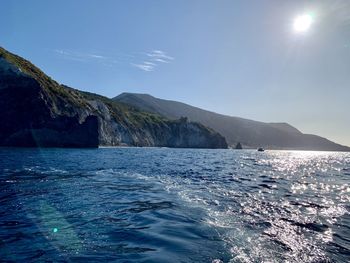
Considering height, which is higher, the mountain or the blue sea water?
the mountain

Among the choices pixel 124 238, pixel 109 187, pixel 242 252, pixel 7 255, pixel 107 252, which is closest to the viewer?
pixel 7 255

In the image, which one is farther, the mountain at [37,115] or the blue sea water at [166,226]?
the mountain at [37,115]

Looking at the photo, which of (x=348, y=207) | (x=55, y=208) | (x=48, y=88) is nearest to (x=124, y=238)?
(x=55, y=208)

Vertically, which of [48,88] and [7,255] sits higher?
[48,88]

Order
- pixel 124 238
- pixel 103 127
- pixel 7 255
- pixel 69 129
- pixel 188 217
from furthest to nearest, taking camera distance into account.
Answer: pixel 103 127, pixel 69 129, pixel 188 217, pixel 124 238, pixel 7 255

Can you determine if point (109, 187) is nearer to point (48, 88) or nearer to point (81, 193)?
point (81, 193)

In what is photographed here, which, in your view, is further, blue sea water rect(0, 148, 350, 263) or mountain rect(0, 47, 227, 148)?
mountain rect(0, 47, 227, 148)

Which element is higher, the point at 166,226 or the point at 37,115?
the point at 37,115

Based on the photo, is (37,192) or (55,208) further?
(37,192)

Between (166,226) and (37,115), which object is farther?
(37,115)

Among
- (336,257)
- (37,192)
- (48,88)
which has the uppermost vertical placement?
(48,88)

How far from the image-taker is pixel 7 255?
29.1 ft

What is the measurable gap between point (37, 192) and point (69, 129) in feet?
310

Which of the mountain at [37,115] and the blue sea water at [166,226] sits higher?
the mountain at [37,115]
